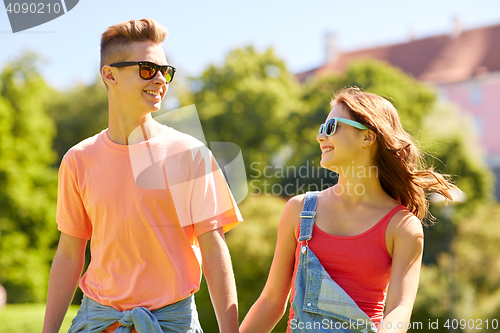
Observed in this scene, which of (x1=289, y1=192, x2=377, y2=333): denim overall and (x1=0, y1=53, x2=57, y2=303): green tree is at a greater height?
(x1=289, y1=192, x2=377, y2=333): denim overall

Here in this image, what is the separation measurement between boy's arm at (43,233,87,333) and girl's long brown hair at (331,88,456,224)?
146cm

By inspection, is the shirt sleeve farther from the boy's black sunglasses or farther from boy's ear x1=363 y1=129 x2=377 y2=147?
boy's ear x1=363 y1=129 x2=377 y2=147

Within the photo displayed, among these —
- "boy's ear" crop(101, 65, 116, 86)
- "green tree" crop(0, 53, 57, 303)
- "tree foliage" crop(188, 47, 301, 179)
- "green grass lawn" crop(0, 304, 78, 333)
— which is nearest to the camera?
"boy's ear" crop(101, 65, 116, 86)

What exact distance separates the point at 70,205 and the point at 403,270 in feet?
5.15

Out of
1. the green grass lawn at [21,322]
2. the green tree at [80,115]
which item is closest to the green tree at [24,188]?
the green tree at [80,115]

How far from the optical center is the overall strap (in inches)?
101

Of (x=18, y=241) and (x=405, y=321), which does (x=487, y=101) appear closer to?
(x=18, y=241)

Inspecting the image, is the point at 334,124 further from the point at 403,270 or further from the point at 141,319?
the point at 141,319

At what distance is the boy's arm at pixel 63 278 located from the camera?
2.60 m

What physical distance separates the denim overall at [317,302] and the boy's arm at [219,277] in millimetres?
314

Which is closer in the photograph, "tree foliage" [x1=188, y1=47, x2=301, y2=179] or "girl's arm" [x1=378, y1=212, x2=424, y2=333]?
"girl's arm" [x1=378, y1=212, x2=424, y2=333]

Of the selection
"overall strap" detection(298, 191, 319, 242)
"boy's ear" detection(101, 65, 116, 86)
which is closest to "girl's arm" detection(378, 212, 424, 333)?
"overall strap" detection(298, 191, 319, 242)

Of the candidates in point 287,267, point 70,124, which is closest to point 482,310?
point 287,267

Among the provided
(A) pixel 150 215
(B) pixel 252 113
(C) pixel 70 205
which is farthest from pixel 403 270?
(B) pixel 252 113
